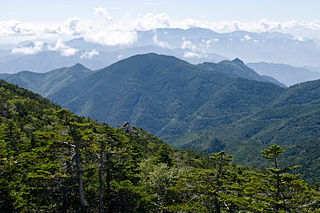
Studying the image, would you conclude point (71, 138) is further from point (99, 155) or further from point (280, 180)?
point (280, 180)

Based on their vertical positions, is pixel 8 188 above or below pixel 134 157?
above

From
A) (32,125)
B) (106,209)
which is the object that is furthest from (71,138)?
(32,125)

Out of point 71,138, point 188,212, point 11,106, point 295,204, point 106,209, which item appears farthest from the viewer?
point 11,106

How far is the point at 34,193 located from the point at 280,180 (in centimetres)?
3540

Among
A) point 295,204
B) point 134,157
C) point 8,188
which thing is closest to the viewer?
point 295,204

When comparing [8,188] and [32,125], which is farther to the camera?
[32,125]

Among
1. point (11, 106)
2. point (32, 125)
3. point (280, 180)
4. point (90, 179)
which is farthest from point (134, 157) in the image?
point (11, 106)

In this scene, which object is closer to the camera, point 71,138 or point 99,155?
point 71,138

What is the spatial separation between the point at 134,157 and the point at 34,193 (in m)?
25.6

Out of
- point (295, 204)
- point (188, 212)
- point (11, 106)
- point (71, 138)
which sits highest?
point (71, 138)

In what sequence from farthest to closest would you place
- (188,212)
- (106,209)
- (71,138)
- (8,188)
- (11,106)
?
1. (11,106)
2. (106,209)
3. (188,212)
4. (71,138)
5. (8,188)

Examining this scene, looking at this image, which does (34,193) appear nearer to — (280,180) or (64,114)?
(64,114)

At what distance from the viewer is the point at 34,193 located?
40062 millimetres

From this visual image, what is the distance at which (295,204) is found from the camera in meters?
32.7
